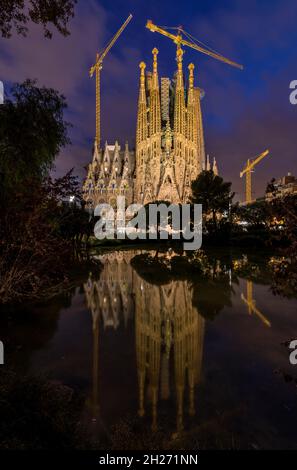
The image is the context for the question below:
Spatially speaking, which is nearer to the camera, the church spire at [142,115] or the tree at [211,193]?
the tree at [211,193]

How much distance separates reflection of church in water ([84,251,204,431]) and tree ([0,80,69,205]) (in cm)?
572

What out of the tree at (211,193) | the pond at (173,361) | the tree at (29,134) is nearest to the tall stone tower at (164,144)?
the tree at (211,193)

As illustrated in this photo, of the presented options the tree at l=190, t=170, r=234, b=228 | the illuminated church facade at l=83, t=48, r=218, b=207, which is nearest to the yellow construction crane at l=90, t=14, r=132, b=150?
the illuminated church facade at l=83, t=48, r=218, b=207

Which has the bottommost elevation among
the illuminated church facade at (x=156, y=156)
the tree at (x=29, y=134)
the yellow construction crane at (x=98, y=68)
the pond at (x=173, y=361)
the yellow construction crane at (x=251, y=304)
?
the pond at (x=173, y=361)

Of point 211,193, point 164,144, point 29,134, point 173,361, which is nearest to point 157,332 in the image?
point 173,361

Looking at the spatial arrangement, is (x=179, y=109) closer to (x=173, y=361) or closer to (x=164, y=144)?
(x=164, y=144)

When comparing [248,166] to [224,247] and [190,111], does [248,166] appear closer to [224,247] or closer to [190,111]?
[190,111]

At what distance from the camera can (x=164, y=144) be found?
7806 centimetres

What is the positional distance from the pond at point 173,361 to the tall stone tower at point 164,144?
6354 centimetres

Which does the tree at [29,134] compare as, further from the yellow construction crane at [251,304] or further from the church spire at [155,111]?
the church spire at [155,111]

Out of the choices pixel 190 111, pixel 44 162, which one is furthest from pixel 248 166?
pixel 44 162

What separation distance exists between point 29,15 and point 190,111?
86107 mm

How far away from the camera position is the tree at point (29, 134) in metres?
10.2
